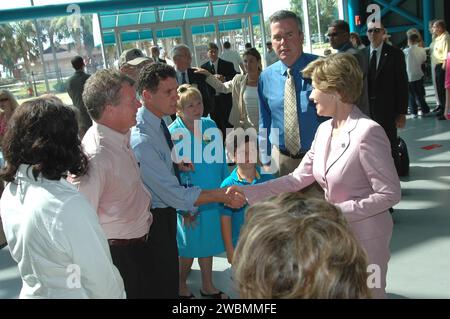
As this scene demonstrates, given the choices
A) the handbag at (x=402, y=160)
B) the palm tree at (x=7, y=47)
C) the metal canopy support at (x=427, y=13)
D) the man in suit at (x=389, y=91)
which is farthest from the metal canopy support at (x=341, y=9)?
the man in suit at (x=389, y=91)

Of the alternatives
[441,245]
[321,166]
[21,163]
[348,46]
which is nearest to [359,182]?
[321,166]

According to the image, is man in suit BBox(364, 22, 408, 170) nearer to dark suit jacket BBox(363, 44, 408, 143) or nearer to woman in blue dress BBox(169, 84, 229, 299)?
dark suit jacket BBox(363, 44, 408, 143)

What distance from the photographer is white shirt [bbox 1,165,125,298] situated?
146cm

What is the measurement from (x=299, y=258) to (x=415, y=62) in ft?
30.9

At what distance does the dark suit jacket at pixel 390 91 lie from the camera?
4.95 meters

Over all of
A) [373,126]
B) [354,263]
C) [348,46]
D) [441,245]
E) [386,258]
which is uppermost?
[348,46]

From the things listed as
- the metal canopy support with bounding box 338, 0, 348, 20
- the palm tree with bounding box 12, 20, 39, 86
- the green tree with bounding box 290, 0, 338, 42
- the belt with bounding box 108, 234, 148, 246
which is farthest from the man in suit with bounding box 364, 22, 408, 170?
the green tree with bounding box 290, 0, 338, 42

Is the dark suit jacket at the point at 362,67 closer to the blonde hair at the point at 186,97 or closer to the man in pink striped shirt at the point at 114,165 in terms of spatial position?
the blonde hair at the point at 186,97

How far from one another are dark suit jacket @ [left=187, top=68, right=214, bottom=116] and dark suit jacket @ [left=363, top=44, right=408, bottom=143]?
220 centimetres

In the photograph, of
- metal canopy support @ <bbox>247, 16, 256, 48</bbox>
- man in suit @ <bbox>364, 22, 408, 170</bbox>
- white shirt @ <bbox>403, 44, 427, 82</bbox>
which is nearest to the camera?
man in suit @ <bbox>364, 22, 408, 170</bbox>

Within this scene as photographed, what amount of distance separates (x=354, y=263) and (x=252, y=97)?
447 cm

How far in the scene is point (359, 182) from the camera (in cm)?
211

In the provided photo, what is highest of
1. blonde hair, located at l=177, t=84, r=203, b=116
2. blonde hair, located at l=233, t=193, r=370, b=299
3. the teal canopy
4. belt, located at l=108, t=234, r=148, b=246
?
the teal canopy
